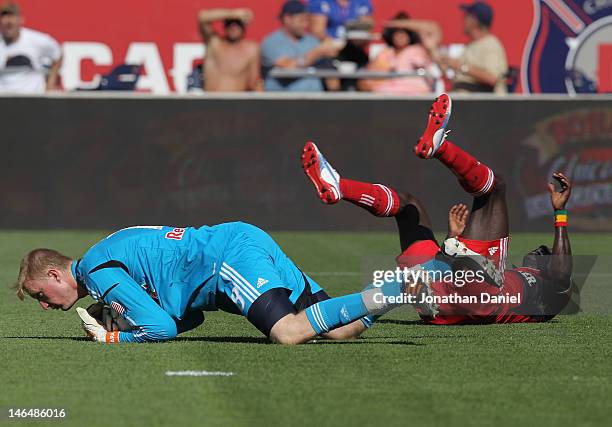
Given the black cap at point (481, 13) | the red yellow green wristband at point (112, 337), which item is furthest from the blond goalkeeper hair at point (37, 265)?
the black cap at point (481, 13)

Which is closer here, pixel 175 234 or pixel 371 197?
pixel 175 234

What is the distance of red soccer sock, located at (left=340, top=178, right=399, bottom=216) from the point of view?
8.74 meters

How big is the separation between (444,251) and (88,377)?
2.88 meters

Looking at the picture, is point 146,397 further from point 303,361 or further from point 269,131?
point 269,131

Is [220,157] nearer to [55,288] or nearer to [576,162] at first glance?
[576,162]

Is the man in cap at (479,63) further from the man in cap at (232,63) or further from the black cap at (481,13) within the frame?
the man in cap at (232,63)

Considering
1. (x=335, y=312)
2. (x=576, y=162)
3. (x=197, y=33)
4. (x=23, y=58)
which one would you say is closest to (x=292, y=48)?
(x=23, y=58)

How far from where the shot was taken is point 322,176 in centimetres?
861

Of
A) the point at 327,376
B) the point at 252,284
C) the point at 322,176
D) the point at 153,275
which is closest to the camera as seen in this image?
the point at 327,376

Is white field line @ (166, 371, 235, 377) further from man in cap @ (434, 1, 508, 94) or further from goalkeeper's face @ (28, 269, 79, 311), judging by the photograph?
man in cap @ (434, 1, 508, 94)

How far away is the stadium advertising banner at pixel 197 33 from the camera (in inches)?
965

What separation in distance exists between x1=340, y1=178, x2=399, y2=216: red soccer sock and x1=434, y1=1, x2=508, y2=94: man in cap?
33.3 ft

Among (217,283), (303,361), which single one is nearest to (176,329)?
(217,283)

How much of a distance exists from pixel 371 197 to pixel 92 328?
220 centimetres
